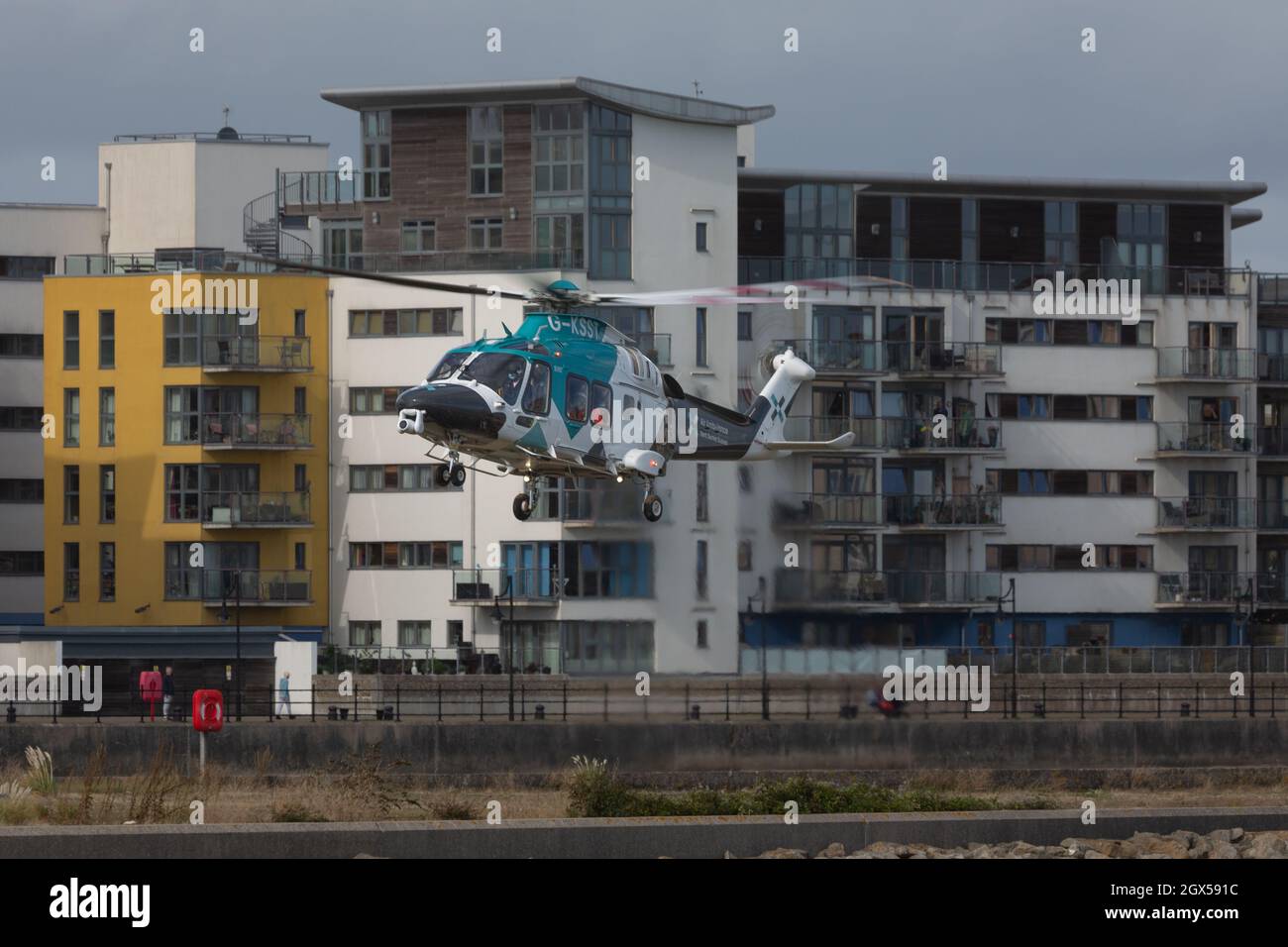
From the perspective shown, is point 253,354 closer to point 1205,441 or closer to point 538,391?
point 538,391

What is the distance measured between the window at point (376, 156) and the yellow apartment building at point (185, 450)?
401 centimetres

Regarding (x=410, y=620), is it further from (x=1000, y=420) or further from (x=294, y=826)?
(x=294, y=826)

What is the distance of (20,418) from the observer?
92.4 meters

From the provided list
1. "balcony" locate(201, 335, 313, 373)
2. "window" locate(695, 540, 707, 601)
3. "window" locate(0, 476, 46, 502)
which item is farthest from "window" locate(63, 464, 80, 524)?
"window" locate(695, 540, 707, 601)

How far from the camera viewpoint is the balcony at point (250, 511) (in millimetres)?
76625

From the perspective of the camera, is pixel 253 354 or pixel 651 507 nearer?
Answer: pixel 651 507

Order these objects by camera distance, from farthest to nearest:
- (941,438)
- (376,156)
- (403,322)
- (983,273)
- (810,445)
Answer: (983,273)
(941,438)
(376,156)
(403,322)
(810,445)

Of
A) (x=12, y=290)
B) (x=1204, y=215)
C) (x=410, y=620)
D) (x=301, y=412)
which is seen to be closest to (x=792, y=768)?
(x=410, y=620)

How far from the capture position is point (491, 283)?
247 ft

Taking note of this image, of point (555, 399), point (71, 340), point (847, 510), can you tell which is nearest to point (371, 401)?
point (71, 340)

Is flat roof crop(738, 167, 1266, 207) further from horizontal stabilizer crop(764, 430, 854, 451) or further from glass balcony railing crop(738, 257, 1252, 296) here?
horizontal stabilizer crop(764, 430, 854, 451)

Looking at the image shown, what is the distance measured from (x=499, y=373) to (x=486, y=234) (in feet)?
125

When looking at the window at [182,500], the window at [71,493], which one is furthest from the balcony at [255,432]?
the window at [71,493]

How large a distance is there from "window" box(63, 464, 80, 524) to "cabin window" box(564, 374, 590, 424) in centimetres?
4163
